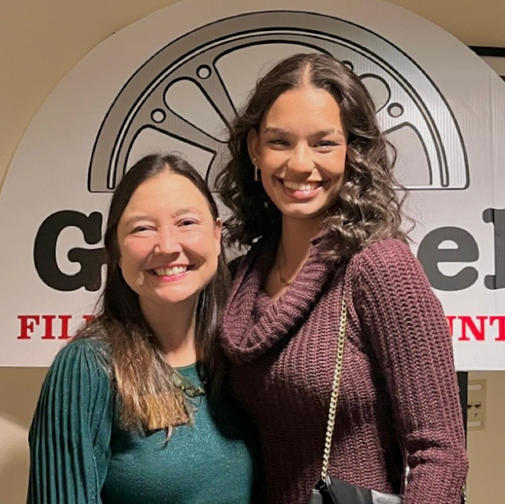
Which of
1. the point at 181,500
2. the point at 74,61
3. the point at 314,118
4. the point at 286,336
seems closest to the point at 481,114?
the point at 314,118

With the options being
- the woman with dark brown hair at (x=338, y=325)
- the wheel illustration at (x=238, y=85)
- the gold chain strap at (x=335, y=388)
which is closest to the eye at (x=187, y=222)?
the woman with dark brown hair at (x=338, y=325)

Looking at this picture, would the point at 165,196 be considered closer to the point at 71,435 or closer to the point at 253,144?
the point at 253,144

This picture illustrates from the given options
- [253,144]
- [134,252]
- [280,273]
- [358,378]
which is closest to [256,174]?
[253,144]

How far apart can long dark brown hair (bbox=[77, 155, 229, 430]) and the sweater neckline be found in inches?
1.7

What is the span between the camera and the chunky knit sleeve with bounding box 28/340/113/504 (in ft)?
2.98

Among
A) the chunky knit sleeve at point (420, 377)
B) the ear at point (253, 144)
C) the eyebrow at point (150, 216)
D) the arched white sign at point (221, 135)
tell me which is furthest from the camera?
the arched white sign at point (221, 135)

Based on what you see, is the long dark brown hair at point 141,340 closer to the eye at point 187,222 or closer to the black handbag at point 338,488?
the eye at point 187,222

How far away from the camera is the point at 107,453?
947 mm

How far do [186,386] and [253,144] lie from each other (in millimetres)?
385

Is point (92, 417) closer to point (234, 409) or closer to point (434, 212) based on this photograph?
point (234, 409)

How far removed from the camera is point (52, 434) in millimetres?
912

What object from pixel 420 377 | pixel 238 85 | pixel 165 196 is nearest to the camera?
pixel 420 377

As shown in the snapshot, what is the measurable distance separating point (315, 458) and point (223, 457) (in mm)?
132

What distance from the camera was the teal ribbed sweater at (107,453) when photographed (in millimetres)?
909
